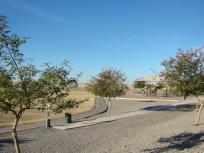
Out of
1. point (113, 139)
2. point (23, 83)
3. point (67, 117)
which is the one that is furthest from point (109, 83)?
point (23, 83)

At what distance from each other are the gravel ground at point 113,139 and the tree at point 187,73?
2.56m

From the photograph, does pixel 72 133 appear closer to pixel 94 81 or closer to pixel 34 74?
pixel 34 74

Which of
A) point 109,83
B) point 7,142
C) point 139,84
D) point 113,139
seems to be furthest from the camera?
point 139,84

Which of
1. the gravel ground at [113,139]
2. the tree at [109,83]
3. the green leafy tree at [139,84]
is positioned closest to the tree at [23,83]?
the gravel ground at [113,139]

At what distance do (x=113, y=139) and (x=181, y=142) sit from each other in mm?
3601

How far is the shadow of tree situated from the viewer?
52.7 ft

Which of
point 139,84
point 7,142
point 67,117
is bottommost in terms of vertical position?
point 7,142

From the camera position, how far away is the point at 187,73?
24.4m

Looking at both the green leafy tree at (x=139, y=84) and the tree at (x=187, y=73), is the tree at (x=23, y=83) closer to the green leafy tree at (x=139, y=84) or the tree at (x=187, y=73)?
the tree at (x=187, y=73)

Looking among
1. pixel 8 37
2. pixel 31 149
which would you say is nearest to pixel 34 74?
pixel 8 37

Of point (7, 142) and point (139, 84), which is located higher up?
point (139, 84)

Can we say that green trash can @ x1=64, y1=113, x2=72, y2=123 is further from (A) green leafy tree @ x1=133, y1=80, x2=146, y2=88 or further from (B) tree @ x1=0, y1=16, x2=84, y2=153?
(A) green leafy tree @ x1=133, y1=80, x2=146, y2=88

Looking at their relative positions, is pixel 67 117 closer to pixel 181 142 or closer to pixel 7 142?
pixel 7 142

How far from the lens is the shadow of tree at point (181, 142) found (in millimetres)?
16062
